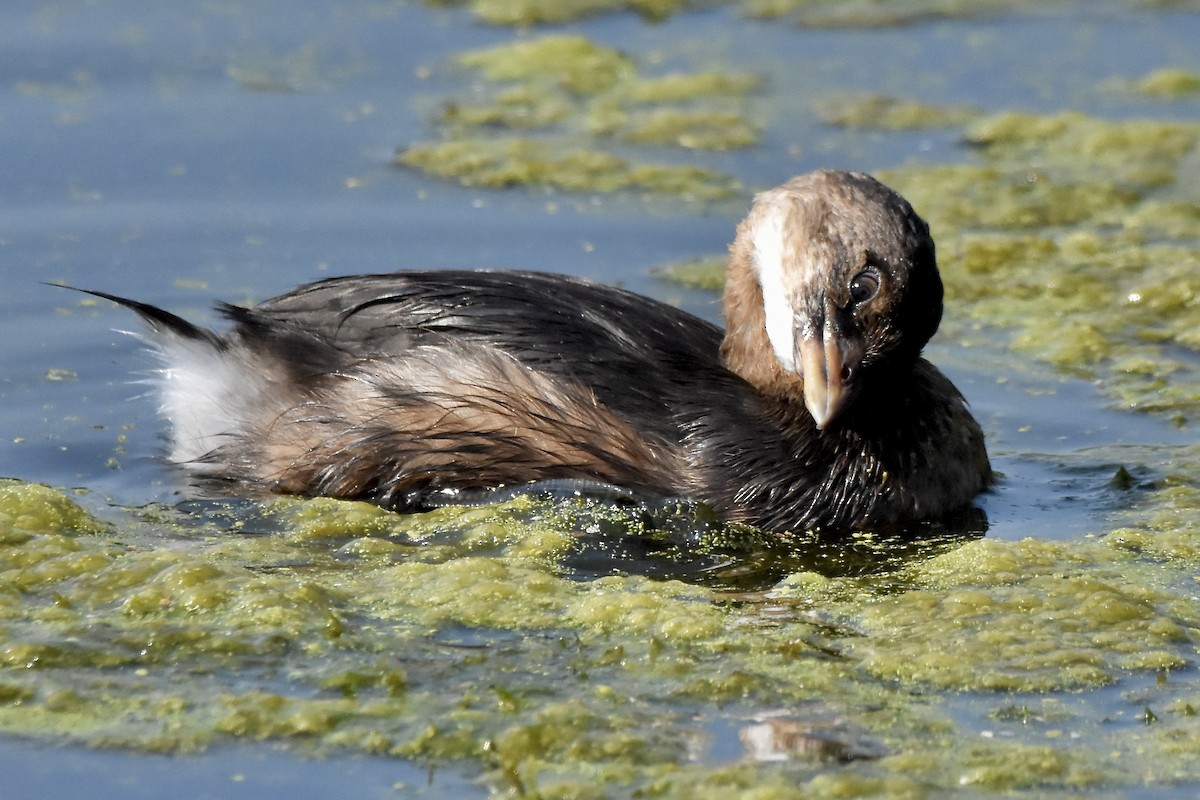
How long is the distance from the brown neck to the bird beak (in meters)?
0.23

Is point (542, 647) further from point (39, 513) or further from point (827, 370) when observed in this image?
point (39, 513)

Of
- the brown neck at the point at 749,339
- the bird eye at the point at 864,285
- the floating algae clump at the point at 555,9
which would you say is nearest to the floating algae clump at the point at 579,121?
the floating algae clump at the point at 555,9

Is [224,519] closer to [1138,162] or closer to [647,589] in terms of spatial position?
[647,589]

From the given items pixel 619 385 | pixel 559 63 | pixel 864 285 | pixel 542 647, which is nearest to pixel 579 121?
pixel 559 63

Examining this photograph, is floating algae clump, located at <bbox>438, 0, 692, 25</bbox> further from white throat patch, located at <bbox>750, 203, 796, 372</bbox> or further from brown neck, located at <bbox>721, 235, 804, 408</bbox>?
white throat patch, located at <bbox>750, 203, 796, 372</bbox>

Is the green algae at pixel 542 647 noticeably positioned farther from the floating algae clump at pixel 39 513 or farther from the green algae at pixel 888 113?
the green algae at pixel 888 113

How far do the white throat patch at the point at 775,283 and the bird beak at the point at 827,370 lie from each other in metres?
0.12

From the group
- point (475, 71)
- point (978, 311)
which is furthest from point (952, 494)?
point (475, 71)

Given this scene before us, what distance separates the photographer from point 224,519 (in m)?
5.86

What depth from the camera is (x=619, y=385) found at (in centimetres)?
584

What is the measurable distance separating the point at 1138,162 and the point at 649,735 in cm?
593

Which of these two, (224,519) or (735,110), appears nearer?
(224,519)

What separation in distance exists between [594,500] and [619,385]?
369 millimetres

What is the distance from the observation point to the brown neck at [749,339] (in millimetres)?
6027
